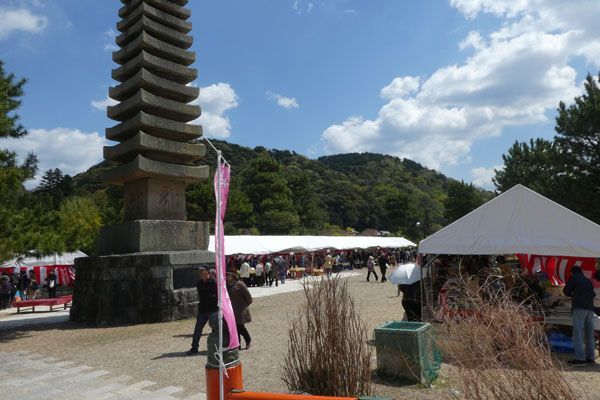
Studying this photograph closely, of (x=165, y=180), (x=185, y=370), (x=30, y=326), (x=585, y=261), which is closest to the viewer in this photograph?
(x=185, y=370)

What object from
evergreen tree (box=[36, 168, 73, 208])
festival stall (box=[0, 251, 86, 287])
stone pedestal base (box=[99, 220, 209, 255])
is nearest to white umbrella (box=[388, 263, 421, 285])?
stone pedestal base (box=[99, 220, 209, 255])

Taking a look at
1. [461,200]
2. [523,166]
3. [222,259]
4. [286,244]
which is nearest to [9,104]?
[222,259]

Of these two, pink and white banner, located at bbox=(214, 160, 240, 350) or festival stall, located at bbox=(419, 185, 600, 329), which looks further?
festival stall, located at bbox=(419, 185, 600, 329)

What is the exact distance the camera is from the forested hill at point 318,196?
46781mm

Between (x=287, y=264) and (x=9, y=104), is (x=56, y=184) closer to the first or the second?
(x=287, y=264)

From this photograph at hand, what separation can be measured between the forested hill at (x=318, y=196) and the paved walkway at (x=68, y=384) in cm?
2247

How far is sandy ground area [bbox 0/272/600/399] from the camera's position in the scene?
6.11 m

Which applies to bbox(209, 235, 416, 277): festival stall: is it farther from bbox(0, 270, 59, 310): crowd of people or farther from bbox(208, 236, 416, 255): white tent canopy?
bbox(0, 270, 59, 310): crowd of people

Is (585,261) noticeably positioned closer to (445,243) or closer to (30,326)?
(445,243)

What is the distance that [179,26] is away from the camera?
1595 cm

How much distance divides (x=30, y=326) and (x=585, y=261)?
595 inches

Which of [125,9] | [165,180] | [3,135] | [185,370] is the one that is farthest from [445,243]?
[125,9]

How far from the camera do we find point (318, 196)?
93.2 meters

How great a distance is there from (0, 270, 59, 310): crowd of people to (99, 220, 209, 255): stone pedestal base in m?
8.38
